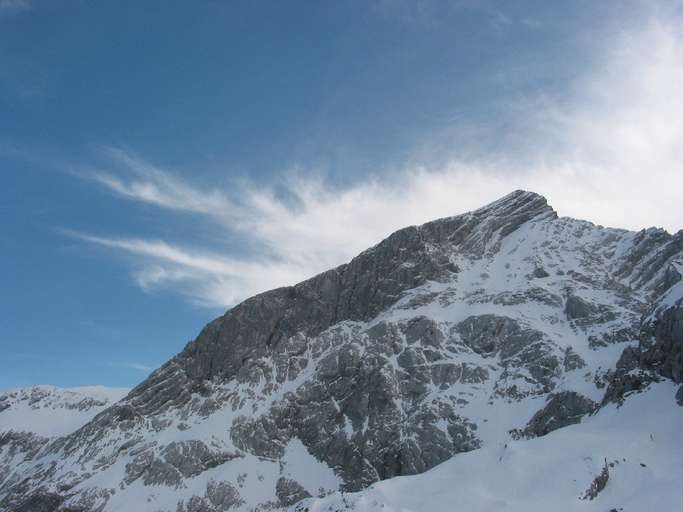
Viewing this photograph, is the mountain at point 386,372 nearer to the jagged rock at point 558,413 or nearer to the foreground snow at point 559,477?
the jagged rock at point 558,413

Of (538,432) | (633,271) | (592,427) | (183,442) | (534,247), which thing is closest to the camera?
(592,427)

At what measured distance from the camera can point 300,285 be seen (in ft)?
563

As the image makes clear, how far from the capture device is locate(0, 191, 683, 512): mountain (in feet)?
367

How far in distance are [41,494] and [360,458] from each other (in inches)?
2674

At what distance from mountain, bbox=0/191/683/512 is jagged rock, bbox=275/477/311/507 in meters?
0.28

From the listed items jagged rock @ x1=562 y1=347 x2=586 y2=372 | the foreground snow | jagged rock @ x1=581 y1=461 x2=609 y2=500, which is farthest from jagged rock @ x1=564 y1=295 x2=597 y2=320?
jagged rock @ x1=581 y1=461 x2=609 y2=500

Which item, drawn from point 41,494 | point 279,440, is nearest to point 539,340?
point 279,440

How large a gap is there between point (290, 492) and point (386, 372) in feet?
→ 97.1

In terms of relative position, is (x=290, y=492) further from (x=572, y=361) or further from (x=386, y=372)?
(x=572, y=361)

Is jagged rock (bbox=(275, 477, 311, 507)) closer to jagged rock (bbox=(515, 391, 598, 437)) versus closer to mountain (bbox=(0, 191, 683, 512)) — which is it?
mountain (bbox=(0, 191, 683, 512))

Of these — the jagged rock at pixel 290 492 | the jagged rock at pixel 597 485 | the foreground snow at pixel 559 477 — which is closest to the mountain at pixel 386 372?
the jagged rock at pixel 290 492

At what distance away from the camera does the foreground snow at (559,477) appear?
47.4 metres

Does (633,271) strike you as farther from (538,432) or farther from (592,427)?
(592,427)

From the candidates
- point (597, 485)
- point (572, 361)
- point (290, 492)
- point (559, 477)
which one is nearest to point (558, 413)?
point (572, 361)
